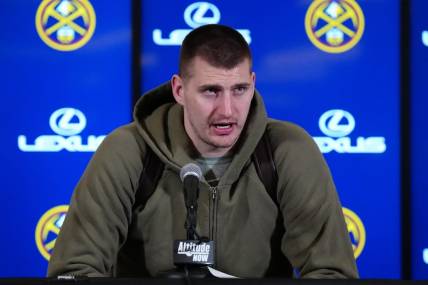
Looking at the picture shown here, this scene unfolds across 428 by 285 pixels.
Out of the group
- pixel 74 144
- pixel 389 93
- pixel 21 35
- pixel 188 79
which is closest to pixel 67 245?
pixel 188 79

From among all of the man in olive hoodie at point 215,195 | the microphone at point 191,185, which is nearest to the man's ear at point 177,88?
the man in olive hoodie at point 215,195

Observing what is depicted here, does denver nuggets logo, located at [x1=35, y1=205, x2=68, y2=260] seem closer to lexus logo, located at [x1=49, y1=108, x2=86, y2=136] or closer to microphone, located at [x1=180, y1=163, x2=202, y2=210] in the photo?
lexus logo, located at [x1=49, y1=108, x2=86, y2=136]

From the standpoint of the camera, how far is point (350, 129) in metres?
3.38

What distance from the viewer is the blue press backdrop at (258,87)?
3.33 metres

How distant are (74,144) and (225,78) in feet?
5.36

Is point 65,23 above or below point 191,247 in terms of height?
above

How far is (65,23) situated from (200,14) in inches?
25.5

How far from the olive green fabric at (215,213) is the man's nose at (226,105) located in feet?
0.43

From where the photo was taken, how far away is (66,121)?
3.34 m

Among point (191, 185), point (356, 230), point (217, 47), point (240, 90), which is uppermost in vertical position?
point (217, 47)

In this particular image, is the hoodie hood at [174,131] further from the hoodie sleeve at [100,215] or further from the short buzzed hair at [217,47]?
the short buzzed hair at [217,47]

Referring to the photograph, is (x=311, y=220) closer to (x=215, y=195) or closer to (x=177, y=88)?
(x=215, y=195)

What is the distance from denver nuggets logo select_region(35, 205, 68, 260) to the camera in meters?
3.33

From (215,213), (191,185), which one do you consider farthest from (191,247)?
(215,213)
